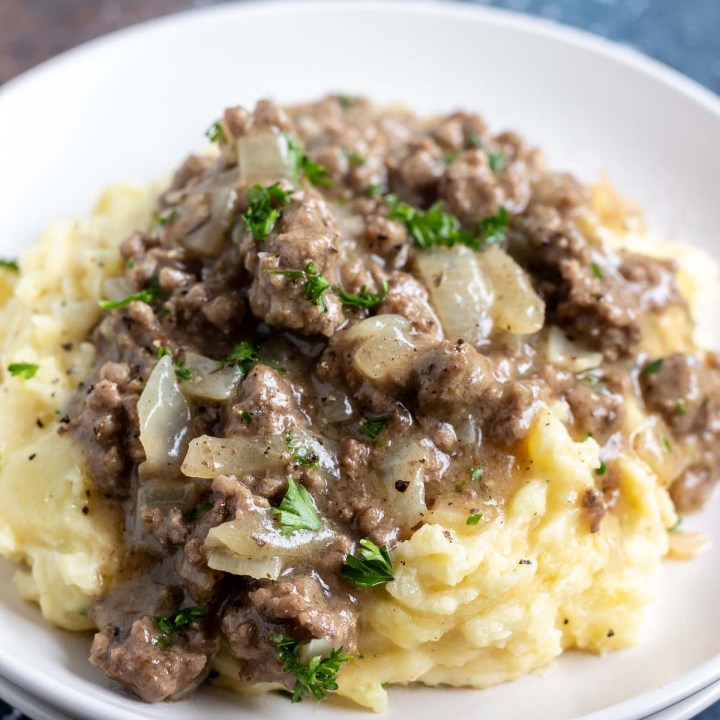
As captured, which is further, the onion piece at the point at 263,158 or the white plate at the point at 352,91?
the white plate at the point at 352,91

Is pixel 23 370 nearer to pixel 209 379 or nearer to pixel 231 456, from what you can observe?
pixel 209 379

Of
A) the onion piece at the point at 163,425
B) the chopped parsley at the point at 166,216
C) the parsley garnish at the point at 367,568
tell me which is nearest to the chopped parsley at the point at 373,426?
the parsley garnish at the point at 367,568

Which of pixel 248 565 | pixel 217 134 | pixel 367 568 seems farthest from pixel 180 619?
pixel 217 134

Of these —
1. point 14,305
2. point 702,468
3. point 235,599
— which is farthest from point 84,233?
point 702,468

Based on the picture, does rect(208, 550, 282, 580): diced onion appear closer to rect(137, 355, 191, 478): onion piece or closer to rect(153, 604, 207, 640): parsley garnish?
rect(153, 604, 207, 640): parsley garnish

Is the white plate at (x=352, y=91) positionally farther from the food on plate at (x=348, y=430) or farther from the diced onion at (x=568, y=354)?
the diced onion at (x=568, y=354)

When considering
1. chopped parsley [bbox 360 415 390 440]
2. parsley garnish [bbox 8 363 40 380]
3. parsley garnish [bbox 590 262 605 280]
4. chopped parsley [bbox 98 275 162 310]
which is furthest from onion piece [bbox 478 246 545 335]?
parsley garnish [bbox 8 363 40 380]
